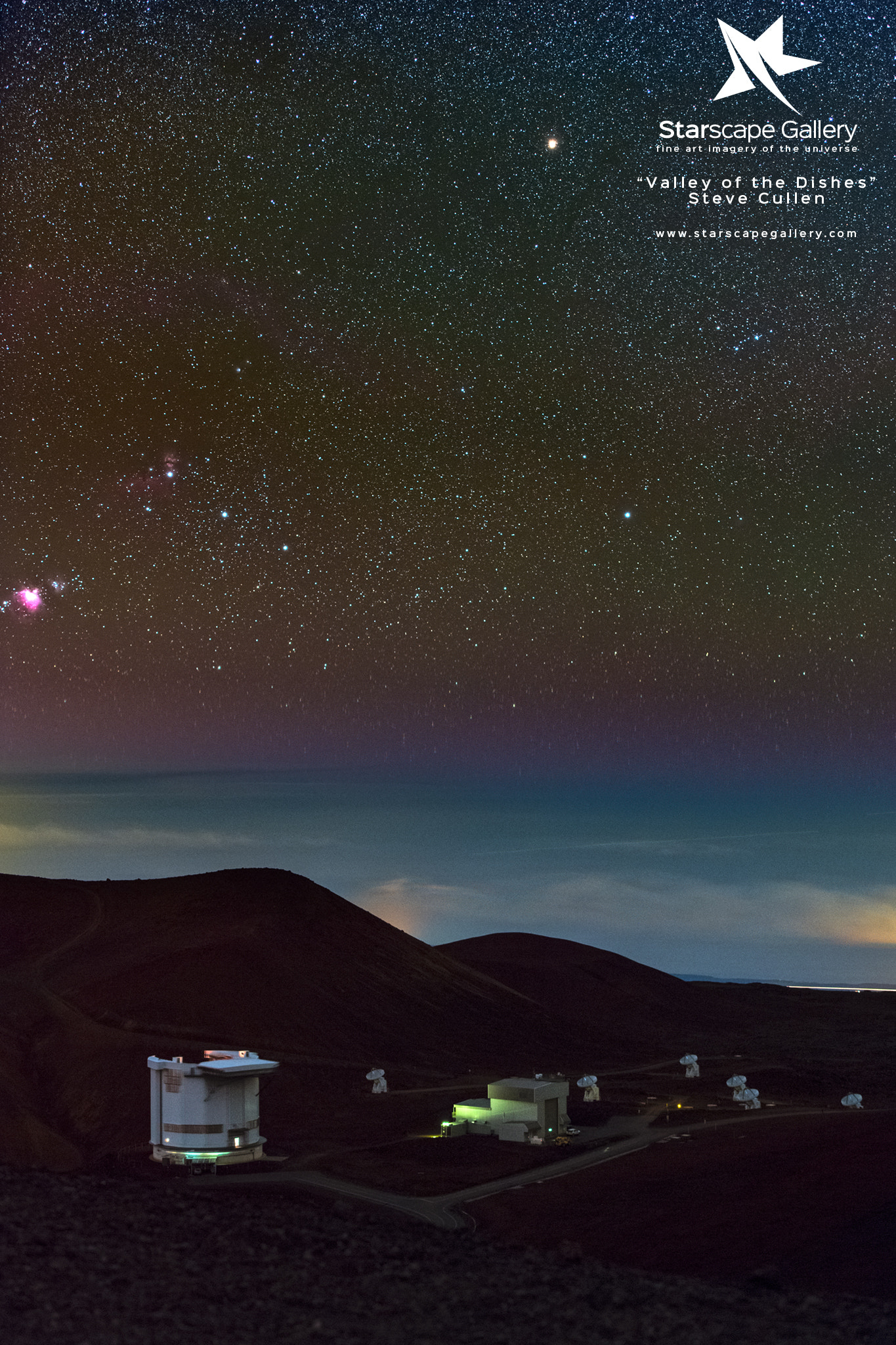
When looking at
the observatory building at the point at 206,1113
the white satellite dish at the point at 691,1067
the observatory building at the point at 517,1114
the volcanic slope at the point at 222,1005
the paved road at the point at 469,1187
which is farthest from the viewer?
the white satellite dish at the point at 691,1067

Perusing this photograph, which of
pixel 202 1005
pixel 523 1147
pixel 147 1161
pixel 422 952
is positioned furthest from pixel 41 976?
pixel 523 1147

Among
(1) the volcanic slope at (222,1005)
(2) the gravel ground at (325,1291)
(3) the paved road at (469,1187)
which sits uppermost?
(1) the volcanic slope at (222,1005)

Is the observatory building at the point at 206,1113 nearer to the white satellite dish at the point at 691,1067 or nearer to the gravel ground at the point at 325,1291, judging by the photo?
the gravel ground at the point at 325,1291

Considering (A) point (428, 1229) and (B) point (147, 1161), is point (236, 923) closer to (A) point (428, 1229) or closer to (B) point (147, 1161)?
(B) point (147, 1161)

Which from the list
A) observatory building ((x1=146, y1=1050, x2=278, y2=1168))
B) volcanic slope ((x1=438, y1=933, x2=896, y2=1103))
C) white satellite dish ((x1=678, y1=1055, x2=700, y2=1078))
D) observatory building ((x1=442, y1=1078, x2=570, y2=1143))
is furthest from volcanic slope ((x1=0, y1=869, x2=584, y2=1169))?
white satellite dish ((x1=678, y1=1055, x2=700, y2=1078))

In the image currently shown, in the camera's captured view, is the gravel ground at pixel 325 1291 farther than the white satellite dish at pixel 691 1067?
No

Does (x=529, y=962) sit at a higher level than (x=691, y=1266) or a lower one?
higher

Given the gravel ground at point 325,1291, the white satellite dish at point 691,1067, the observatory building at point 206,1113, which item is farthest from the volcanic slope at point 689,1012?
the gravel ground at point 325,1291
